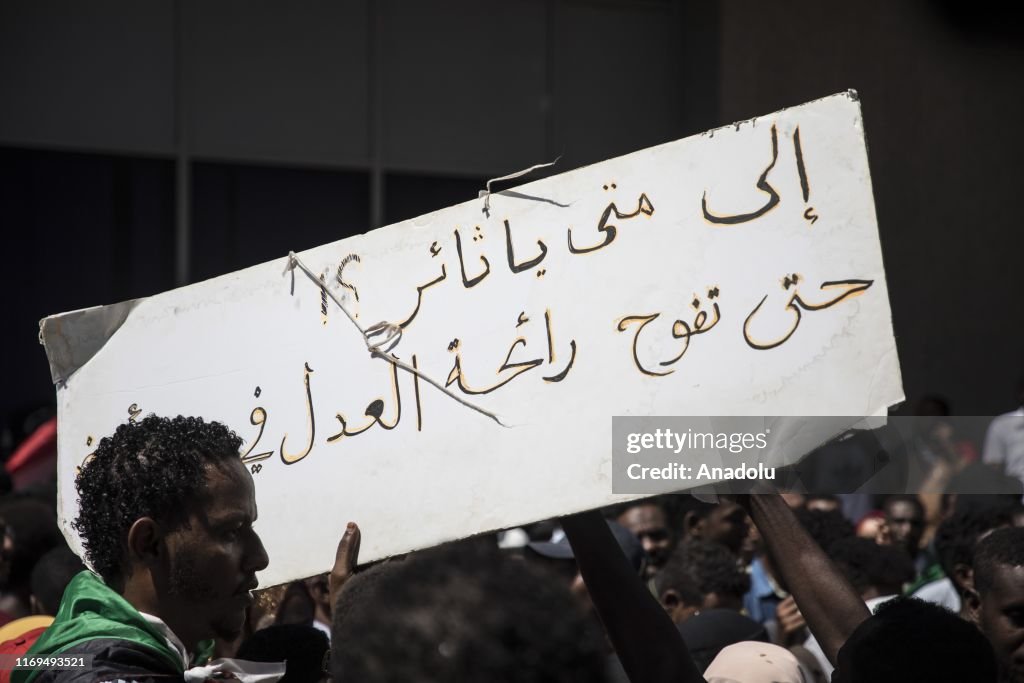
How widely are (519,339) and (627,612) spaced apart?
0.55 metres

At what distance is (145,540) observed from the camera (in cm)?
204

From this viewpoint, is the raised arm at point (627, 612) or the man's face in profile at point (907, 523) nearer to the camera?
the raised arm at point (627, 612)

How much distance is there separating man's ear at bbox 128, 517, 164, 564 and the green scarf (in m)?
0.07

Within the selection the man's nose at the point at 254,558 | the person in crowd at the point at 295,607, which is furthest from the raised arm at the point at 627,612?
the person in crowd at the point at 295,607

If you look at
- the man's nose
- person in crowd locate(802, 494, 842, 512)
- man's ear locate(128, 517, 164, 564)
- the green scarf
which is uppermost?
man's ear locate(128, 517, 164, 564)

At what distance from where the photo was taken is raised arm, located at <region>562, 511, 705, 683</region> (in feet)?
7.43

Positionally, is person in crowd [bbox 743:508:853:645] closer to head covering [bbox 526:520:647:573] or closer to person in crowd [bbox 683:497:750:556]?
person in crowd [bbox 683:497:750:556]

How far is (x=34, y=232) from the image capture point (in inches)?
360

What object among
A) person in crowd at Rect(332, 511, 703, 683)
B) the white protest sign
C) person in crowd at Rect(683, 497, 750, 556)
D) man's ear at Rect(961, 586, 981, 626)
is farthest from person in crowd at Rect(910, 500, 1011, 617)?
person in crowd at Rect(332, 511, 703, 683)

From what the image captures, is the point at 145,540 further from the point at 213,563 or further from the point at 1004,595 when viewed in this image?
the point at 1004,595

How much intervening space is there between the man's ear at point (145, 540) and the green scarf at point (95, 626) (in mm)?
70

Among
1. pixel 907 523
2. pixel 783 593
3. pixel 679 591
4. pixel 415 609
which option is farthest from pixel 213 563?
pixel 907 523

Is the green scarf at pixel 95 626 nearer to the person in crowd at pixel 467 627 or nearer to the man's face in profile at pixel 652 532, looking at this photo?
the person in crowd at pixel 467 627

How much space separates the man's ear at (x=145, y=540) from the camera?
6.67ft
